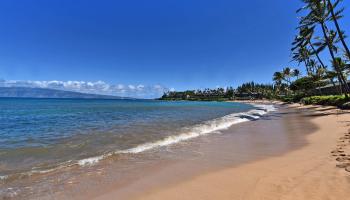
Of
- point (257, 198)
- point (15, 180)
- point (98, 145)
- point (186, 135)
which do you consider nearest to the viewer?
point (257, 198)

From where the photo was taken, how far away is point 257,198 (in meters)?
4.56

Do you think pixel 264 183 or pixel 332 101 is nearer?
pixel 264 183

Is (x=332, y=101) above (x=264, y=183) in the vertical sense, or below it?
above

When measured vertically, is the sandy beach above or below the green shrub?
below

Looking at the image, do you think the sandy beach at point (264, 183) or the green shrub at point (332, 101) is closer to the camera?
the sandy beach at point (264, 183)

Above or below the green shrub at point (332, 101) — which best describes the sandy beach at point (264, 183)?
below

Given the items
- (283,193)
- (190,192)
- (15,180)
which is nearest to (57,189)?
(15,180)

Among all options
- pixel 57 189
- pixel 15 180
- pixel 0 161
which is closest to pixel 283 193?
pixel 57 189

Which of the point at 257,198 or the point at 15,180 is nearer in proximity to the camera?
the point at 257,198

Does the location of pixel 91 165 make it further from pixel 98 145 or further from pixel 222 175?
pixel 222 175

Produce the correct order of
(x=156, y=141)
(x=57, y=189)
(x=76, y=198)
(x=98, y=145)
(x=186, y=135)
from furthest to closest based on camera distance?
(x=186, y=135) → (x=156, y=141) → (x=98, y=145) → (x=57, y=189) → (x=76, y=198)

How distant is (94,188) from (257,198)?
3.33 m

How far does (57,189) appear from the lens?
534cm

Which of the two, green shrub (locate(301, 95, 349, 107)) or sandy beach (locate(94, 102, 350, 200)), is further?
green shrub (locate(301, 95, 349, 107))
